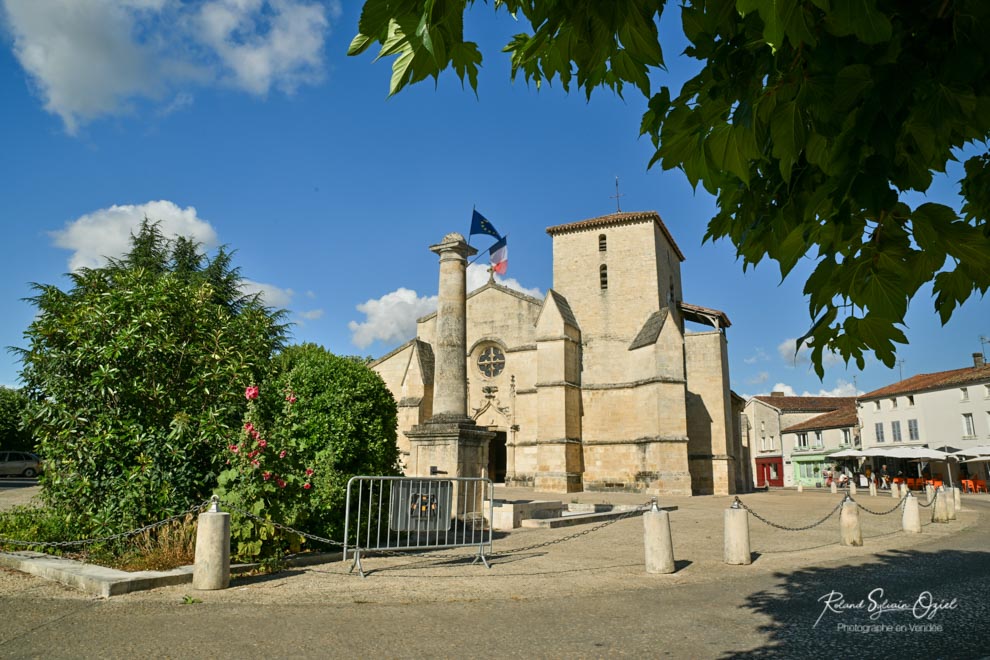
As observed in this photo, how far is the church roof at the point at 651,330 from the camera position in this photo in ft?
86.7

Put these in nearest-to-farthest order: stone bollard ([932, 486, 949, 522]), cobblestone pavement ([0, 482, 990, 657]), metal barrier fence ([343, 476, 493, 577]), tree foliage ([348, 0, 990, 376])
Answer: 1. tree foliage ([348, 0, 990, 376])
2. cobblestone pavement ([0, 482, 990, 657])
3. metal barrier fence ([343, 476, 493, 577])
4. stone bollard ([932, 486, 949, 522])

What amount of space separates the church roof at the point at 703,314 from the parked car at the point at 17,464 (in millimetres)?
33086

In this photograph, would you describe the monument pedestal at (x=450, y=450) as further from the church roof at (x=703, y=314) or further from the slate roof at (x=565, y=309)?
the church roof at (x=703, y=314)

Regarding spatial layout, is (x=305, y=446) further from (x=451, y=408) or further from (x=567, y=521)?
(x=567, y=521)

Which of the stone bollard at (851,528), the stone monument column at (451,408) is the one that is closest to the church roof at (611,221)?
the stone monument column at (451,408)

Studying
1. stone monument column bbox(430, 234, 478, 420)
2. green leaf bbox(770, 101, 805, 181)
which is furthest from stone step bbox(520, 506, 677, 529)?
green leaf bbox(770, 101, 805, 181)

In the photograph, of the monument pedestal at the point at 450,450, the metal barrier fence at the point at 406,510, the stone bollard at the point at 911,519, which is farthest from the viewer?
the monument pedestal at the point at 450,450

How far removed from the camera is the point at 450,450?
1285 centimetres

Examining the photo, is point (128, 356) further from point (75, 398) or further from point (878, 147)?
point (878, 147)

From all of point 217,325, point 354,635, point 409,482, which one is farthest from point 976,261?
point 217,325

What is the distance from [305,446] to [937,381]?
4681 centimetres

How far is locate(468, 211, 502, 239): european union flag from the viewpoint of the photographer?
21516mm

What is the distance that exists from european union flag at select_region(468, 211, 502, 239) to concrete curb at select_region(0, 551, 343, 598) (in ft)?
50.9

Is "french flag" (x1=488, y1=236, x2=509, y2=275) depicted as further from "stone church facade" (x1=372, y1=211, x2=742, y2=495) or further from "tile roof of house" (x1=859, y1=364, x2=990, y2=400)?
"tile roof of house" (x1=859, y1=364, x2=990, y2=400)
